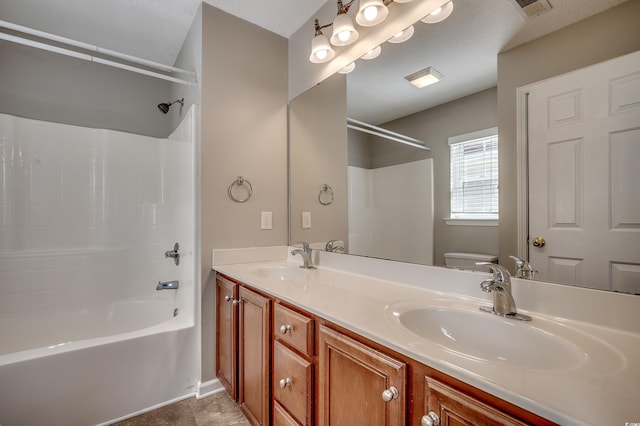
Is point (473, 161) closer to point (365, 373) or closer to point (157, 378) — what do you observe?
point (365, 373)

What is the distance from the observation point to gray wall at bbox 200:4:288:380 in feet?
6.04

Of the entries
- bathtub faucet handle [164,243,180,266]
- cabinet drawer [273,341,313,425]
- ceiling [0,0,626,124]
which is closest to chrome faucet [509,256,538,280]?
ceiling [0,0,626,124]

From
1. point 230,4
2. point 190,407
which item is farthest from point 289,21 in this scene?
point 190,407

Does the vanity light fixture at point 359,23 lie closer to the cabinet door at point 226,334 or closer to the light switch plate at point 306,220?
the light switch plate at point 306,220

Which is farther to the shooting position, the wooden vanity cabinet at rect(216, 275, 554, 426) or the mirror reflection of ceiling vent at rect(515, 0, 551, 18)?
the mirror reflection of ceiling vent at rect(515, 0, 551, 18)

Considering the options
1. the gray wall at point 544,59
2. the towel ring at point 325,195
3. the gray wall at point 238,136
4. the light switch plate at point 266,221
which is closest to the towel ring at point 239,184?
the gray wall at point 238,136

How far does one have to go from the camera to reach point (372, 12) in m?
1.42

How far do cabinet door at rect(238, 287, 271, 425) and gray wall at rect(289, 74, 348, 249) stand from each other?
661mm

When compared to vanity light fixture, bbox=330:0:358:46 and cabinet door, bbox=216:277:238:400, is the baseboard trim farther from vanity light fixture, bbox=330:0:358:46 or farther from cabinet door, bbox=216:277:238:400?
vanity light fixture, bbox=330:0:358:46

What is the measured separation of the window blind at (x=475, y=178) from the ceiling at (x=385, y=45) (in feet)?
0.74

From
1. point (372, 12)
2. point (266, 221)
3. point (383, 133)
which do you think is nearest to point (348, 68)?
point (372, 12)

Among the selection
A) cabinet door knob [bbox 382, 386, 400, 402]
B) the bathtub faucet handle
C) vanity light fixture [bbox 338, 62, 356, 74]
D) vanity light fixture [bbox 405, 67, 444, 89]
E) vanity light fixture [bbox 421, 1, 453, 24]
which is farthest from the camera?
the bathtub faucet handle

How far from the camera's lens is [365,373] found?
2.73 ft

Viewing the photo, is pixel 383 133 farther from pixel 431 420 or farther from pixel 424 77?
pixel 431 420
